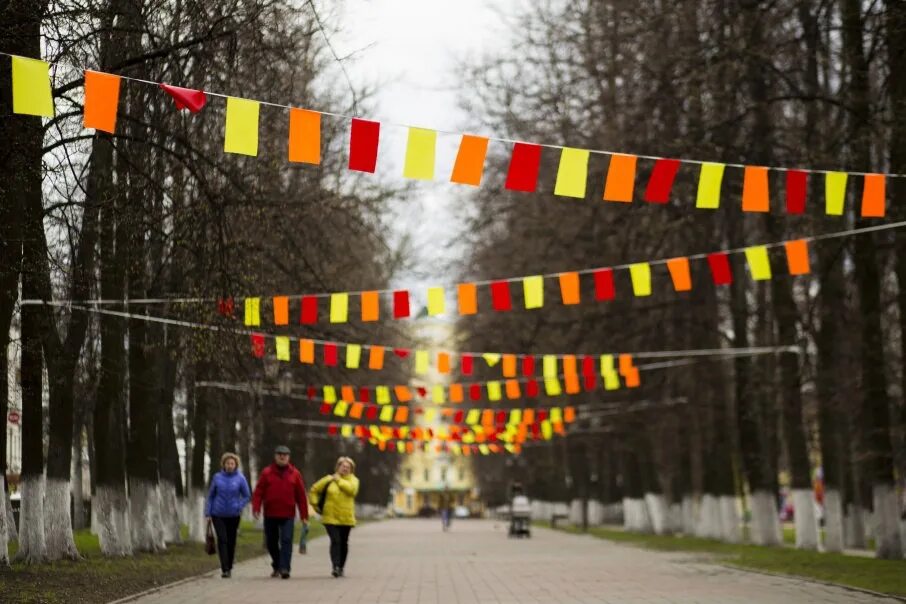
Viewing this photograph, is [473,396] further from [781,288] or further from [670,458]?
[781,288]

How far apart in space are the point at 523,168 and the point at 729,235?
1601cm

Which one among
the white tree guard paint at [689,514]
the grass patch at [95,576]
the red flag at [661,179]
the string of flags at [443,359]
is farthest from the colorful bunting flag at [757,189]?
the white tree guard paint at [689,514]

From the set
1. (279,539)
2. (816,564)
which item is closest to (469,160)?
(279,539)

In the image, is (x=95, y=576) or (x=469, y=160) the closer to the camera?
(x=469, y=160)

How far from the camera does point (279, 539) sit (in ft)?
64.0

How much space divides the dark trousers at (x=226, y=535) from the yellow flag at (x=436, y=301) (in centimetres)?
635

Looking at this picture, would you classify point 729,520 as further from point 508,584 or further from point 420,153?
point 420,153

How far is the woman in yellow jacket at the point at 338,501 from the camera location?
19.1 metres

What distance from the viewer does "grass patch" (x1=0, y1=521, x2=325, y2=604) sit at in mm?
14898

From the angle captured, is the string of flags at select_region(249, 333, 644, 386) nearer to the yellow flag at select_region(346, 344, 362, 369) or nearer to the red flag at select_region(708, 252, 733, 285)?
the yellow flag at select_region(346, 344, 362, 369)

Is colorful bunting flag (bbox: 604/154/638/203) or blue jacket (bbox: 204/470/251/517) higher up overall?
colorful bunting flag (bbox: 604/154/638/203)

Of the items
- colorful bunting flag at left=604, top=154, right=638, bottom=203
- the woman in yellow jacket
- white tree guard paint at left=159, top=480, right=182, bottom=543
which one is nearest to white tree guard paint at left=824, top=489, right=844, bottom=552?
the woman in yellow jacket

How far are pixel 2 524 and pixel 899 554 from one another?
45.3ft

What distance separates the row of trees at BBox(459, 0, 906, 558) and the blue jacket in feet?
28.2
